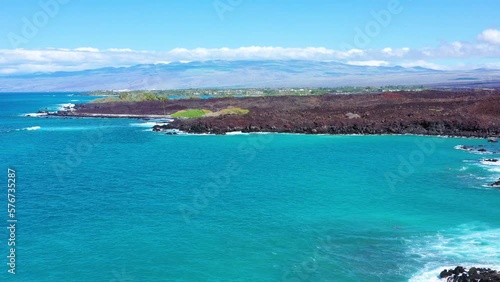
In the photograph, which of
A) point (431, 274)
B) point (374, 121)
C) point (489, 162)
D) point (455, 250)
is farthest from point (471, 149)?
point (431, 274)

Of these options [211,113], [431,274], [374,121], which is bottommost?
[431,274]

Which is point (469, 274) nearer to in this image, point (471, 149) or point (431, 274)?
point (431, 274)

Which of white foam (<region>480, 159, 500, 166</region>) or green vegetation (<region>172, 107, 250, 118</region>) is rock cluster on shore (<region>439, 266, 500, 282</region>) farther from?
green vegetation (<region>172, 107, 250, 118</region>)

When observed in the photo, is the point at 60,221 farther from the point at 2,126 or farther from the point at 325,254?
the point at 2,126

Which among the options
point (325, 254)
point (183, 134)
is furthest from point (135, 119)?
point (325, 254)

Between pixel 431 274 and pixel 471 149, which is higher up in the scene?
pixel 471 149

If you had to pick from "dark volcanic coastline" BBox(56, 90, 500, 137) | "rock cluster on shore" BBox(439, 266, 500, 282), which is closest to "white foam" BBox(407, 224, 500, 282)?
"rock cluster on shore" BBox(439, 266, 500, 282)
